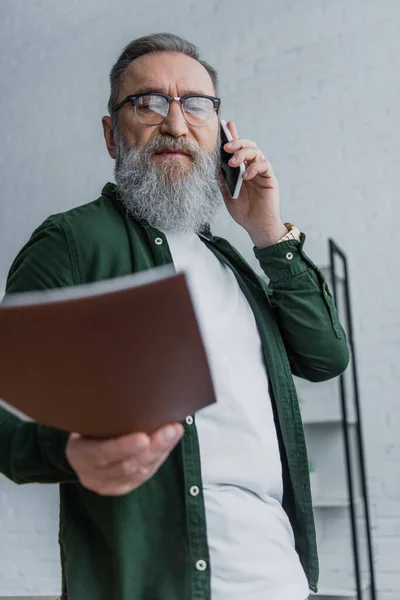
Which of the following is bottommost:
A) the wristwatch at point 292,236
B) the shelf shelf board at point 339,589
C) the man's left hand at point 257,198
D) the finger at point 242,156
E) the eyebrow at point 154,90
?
the shelf shelf board at point 339,589

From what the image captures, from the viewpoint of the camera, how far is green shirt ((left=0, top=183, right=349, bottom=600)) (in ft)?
2.77

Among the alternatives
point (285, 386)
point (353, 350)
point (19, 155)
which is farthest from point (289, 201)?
point (285, 386)

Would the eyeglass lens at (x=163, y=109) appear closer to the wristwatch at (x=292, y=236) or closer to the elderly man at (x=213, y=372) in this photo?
the elderly man at (x=213, y=372)

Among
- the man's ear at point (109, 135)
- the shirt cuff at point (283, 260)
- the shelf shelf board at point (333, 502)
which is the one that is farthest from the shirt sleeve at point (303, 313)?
the shelf shelf board at point (333, 502)

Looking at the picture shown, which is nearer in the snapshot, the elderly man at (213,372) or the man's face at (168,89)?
the elderly man at (213,372)

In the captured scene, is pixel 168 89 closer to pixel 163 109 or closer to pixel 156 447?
pixel 163 109

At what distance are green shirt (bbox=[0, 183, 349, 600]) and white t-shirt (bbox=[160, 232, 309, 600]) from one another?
34 mm

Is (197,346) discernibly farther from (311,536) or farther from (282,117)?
(282,117)

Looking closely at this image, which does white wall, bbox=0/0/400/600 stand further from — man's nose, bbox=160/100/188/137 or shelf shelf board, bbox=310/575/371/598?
man's nose, bbox=160/100/188/137

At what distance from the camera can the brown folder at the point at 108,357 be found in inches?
20.8

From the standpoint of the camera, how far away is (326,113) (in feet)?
10.5

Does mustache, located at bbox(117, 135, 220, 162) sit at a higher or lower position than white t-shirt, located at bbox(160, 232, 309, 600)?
higher

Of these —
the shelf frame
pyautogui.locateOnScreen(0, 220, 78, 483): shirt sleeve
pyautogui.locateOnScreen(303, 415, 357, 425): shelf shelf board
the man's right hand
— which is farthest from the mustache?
pyautogui.locateOnScreen(303, 415, 357, 425): shelf shelf board

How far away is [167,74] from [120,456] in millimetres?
848
